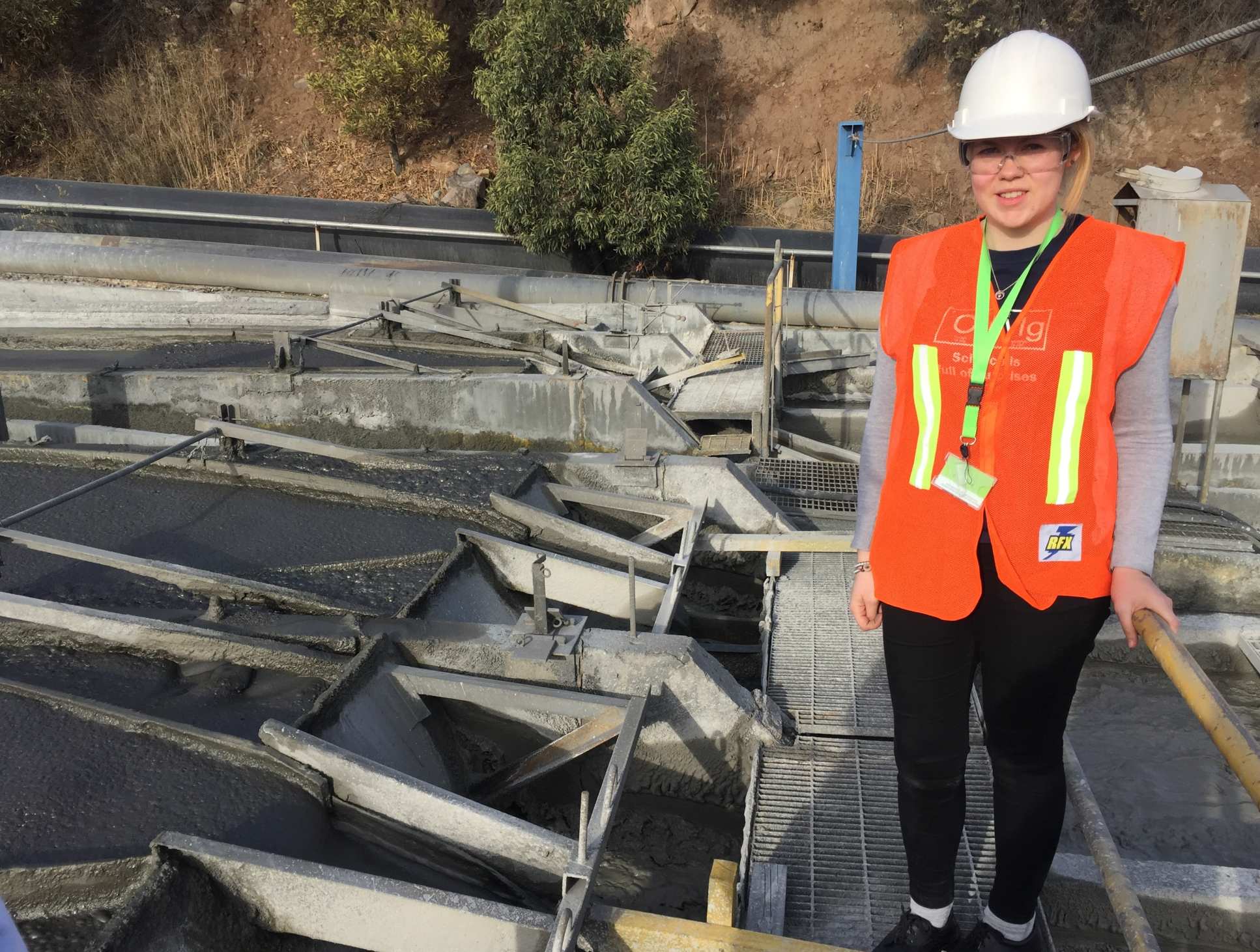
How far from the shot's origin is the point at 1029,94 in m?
1.87

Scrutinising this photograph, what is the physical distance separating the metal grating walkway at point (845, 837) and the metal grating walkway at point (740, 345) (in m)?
5.77

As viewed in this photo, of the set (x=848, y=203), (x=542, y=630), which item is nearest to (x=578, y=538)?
(x=542, y=630)

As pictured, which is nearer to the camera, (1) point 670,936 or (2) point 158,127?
(1) point 670,936

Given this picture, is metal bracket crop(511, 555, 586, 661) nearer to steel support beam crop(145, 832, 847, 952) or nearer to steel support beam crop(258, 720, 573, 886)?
steel support beam crop(258, 720, 573, 886)

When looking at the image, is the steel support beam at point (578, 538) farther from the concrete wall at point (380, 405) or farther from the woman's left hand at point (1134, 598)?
the woman's left hand at point (1134, 598)

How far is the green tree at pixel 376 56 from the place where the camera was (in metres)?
17.5

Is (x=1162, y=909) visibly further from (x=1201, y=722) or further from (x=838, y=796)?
(x=1201, y=722)

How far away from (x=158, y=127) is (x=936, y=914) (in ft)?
65.5

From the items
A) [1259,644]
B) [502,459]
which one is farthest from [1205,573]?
[502,459]

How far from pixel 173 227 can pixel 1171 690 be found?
13.7 meters

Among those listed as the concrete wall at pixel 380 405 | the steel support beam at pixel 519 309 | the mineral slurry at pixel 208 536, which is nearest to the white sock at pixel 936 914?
the mineral slurry at pixel 208 536

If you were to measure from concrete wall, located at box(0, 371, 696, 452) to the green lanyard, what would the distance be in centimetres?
512

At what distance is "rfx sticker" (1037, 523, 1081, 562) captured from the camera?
199 cm

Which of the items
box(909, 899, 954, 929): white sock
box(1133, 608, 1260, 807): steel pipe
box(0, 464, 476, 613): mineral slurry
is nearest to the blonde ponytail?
box(1133, 608, 1260, 807): steel pipe
